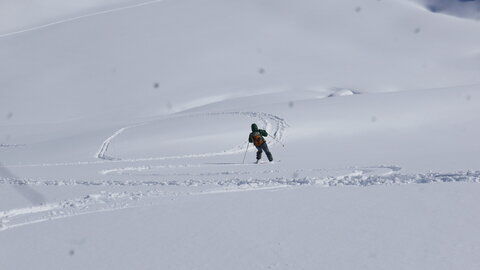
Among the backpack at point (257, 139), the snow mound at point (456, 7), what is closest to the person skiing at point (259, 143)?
the backpack at point (257, 139)

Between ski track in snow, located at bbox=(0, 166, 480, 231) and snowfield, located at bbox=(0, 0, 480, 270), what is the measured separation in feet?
0.19

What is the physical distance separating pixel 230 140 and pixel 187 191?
10.4 m

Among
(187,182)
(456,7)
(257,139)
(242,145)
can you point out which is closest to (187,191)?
(187,182)

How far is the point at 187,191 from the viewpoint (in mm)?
9938

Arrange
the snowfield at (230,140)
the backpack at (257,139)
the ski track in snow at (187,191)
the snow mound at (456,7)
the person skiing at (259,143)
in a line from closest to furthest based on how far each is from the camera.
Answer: the snowfield at (230,140)
the ski track in snow at (187,191)
the person skiing at (259,143)
the backpack at (257,139)
the snow mound at (456,7)

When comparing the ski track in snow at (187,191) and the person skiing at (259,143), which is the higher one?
the person skiing at (259,143)

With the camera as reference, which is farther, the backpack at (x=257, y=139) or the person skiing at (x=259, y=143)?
the backpack at (x=257, y=139)

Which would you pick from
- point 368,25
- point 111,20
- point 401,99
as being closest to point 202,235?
point 401,99

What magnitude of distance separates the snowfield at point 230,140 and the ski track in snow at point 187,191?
6 centimetres

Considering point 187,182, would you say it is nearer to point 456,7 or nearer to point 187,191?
point 187,191

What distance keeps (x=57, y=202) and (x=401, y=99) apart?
1830 cm

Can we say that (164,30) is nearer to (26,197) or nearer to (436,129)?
(436,129)

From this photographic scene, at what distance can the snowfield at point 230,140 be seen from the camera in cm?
612

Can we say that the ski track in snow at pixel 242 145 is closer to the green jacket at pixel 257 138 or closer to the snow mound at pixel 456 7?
the green jacket at pixel 257 138
